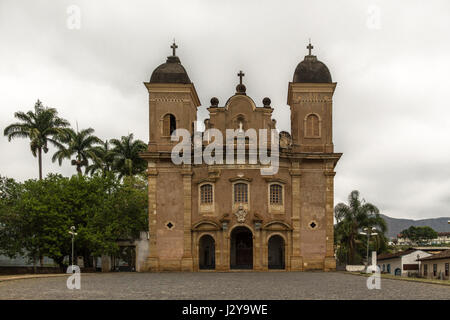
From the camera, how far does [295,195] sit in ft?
128

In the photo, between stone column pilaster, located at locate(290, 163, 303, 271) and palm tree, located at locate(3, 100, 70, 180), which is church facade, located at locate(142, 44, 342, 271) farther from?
palm tree, located at locate(3, 100, 70, 180)

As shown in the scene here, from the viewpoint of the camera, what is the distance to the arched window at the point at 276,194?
39031 millimetres

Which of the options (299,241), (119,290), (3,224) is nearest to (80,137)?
(3,224)

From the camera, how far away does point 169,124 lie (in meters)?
40.8

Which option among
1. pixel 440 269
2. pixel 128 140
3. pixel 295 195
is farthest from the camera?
pixel 128 140

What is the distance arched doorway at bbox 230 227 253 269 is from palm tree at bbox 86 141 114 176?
1951cm

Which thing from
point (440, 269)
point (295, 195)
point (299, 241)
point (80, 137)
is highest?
point (80, 137)

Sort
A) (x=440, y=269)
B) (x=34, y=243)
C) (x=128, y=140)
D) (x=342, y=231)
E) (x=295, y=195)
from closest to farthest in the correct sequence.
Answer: (x=34, y=243)
(x=295, y=195)
(x=440, y=269)
(x=342, y=231)
(x=128, y=140)

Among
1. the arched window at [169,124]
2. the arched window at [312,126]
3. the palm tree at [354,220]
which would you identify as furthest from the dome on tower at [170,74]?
the palm tree at [354,220]

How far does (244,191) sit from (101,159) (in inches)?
870

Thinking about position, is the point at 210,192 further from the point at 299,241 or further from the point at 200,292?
the point at 200,292

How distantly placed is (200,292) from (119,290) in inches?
133

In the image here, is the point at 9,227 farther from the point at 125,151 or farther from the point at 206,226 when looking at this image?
the point at 125,151

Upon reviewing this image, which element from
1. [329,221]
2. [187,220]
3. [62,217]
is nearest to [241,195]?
[187,220]
